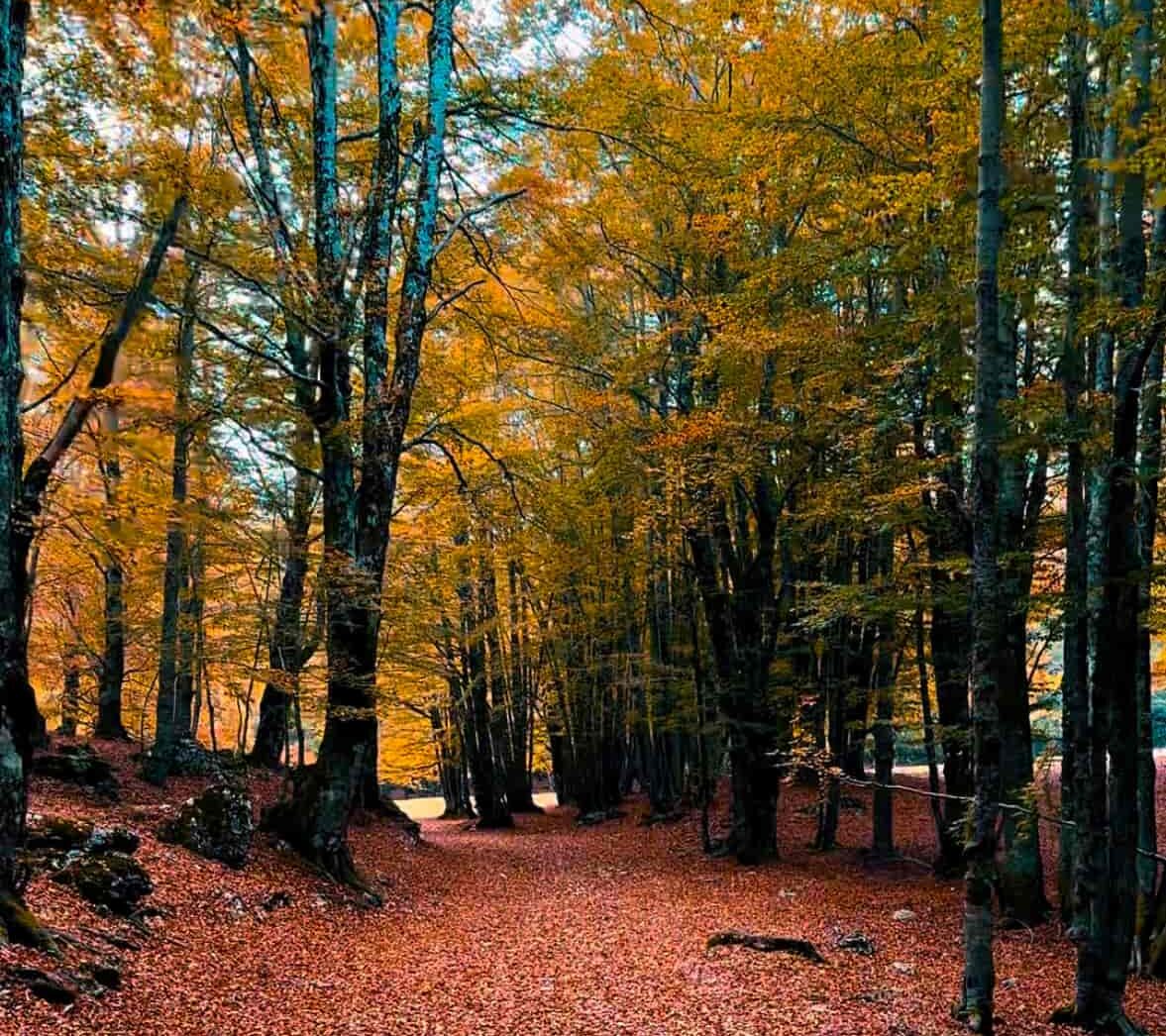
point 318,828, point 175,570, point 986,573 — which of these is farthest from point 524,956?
point 175,570

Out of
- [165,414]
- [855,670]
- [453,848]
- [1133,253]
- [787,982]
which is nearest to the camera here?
[1133,253]

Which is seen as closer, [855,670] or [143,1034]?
[143,1034]

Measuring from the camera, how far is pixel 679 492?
1163 centimetres

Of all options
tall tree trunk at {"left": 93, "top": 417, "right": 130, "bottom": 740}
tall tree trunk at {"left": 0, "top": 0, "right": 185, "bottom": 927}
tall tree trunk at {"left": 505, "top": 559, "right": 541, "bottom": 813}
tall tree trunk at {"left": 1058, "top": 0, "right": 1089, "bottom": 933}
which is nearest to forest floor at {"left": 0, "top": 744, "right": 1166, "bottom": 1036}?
tall tree trunk at {"left": 0, "top": 0, "right": 185, "bottom": 927}


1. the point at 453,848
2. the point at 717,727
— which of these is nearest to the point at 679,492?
the point at 717,727

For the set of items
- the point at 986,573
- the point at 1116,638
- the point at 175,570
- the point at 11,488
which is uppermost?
the point at 11,488

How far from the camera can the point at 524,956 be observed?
7340mm

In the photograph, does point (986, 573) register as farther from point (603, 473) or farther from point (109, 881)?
point (603, 473)

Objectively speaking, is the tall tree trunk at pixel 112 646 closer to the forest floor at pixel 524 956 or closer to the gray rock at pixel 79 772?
the forest floor at pixel 524 956

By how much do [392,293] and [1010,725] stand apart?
A: 9395 millimetres

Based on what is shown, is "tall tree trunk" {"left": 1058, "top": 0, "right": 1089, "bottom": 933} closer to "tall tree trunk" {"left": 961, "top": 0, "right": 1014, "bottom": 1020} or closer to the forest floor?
"tall tree trunk" {"left": 961, "top": 0, "right": 1014, "bottom": 1020}

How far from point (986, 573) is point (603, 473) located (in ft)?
27.2

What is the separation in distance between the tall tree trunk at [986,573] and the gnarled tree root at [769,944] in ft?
5.77

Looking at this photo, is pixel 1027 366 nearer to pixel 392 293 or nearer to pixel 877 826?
pixel 877 826
